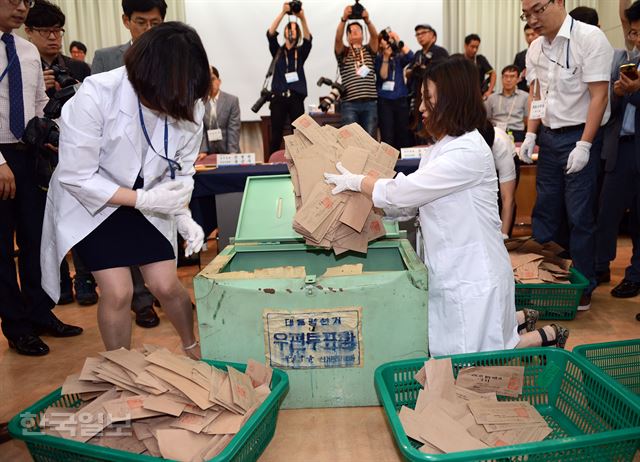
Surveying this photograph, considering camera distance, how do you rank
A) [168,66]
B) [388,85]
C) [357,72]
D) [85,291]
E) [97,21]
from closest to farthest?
[168,66] < [85,291] < [357,72] < [388,85] < [97,21]

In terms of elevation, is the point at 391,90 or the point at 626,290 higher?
the point at 391,90

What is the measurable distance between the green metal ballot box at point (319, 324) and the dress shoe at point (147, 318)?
89 centimetres

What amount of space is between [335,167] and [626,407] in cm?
103

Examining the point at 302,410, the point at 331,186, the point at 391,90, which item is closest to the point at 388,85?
the point at 391,90

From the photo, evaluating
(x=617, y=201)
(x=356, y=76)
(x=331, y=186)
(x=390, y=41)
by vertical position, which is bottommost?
(x=617, y=201)

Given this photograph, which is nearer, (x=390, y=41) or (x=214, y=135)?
(x=214, y=135)

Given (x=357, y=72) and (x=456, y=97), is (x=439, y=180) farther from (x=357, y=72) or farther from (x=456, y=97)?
(x=357, y=72)

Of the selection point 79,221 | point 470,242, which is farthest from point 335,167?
point 79,221

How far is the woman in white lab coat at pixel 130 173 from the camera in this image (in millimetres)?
1393

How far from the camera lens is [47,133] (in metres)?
1.85

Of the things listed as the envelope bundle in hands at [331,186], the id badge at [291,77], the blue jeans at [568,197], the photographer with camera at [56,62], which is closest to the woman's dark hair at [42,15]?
the photographer with camera at [56,62]

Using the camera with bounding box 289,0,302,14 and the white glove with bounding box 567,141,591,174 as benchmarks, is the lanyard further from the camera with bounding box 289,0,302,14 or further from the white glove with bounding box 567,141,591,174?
the white glove with bounding box 567,141,591,174

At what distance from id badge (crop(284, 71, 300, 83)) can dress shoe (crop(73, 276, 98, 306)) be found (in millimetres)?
2362

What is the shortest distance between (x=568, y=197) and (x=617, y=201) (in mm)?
501
